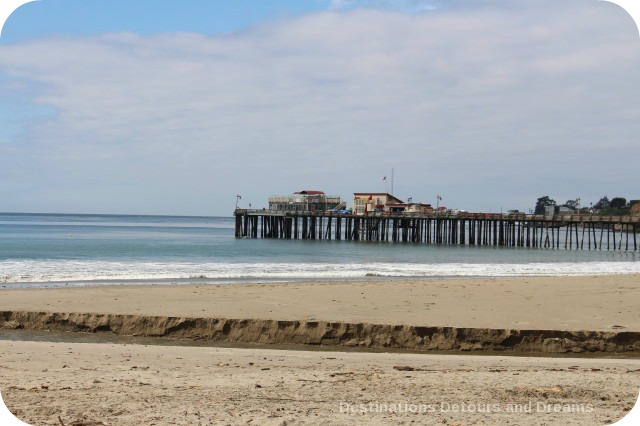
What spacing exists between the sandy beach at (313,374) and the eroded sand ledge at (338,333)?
0.07 metres

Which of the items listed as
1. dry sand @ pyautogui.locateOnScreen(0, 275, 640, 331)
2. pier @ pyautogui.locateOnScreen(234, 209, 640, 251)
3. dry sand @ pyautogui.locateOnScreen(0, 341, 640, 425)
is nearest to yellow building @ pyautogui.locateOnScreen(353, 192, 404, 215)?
pier @ pyautogui.locateOnScreen(234, 209, 640, 251)

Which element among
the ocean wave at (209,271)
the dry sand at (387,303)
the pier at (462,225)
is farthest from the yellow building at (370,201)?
the dry sand at (387,303)

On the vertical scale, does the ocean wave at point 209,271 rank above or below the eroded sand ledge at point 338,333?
below

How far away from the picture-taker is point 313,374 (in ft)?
23.5

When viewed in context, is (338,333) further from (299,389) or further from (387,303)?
(299,389)

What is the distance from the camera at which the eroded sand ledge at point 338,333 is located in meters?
10.4

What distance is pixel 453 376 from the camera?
7.07 metres

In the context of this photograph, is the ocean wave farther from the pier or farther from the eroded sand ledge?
the pier

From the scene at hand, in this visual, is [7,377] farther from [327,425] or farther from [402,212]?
[402,212]

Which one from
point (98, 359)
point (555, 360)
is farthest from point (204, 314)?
point (555, 360)

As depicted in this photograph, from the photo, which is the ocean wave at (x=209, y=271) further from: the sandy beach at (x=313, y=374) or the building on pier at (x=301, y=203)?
the building on pier at (x=301, y=203)

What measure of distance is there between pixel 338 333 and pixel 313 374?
3.71 meters

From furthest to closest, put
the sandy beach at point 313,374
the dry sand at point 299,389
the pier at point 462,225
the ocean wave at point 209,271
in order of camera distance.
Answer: the pier at point 462,225
the ocean wave at point 209,271
the sandy beach at point 313,374
the dry sand at point 299,389

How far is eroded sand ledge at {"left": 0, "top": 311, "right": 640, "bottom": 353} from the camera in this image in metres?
10.4
